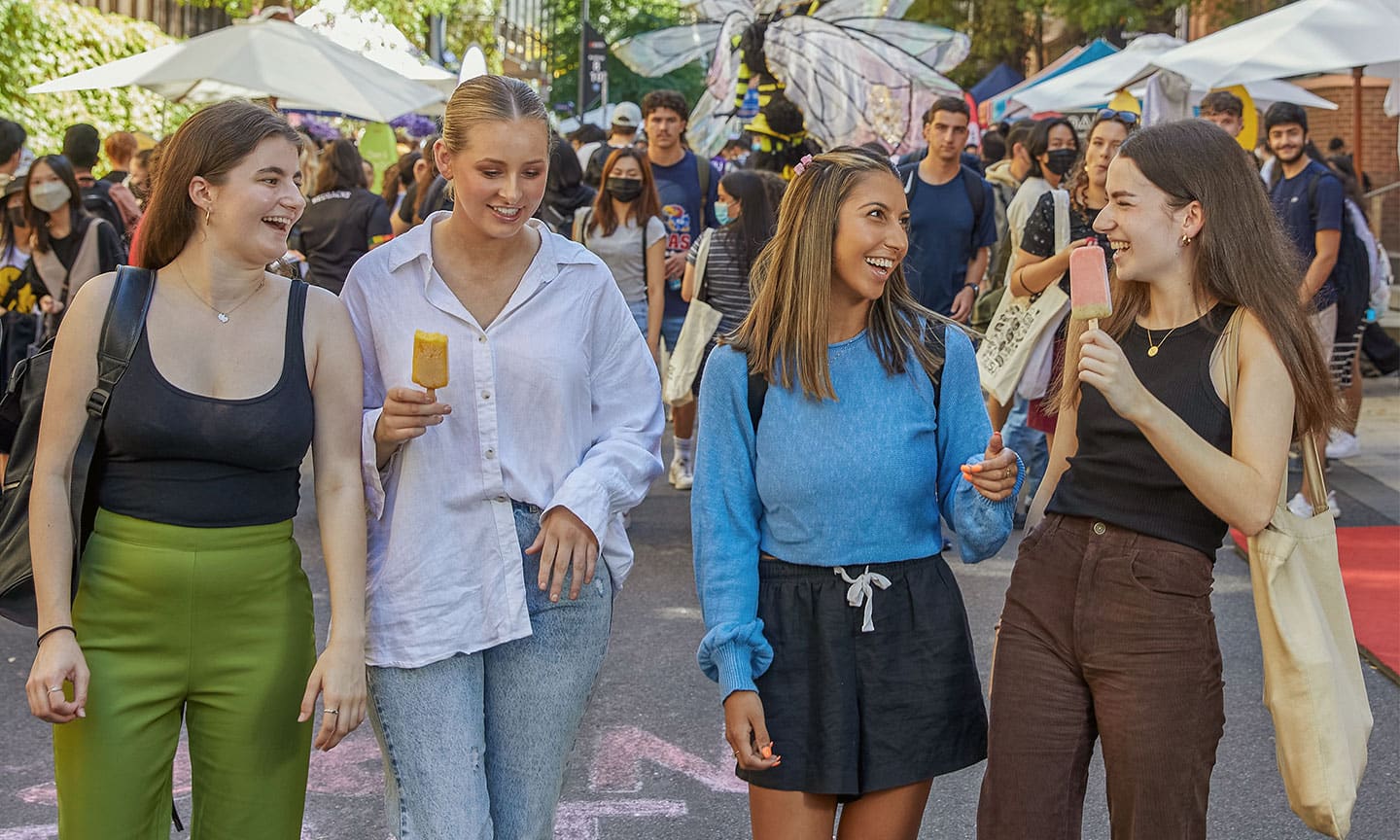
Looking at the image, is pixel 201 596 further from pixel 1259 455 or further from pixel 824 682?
pixel 1259 455

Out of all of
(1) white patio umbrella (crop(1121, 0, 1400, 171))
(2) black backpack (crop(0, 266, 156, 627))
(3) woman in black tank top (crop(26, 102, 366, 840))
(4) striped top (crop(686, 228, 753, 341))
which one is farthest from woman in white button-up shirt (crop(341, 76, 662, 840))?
(1) white patio umbrella (crop(1121, 0, 1400, 171))

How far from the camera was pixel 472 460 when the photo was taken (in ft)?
9.98

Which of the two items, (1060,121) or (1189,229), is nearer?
(1189,229)

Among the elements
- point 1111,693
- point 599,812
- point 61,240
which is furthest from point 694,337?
point 1111,693

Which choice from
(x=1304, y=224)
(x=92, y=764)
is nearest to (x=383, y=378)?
(x=92, y=764)

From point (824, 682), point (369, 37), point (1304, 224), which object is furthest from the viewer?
point (369, 37)

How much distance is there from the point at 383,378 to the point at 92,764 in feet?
2.94

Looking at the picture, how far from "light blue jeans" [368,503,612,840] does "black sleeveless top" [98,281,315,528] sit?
45 centimetres

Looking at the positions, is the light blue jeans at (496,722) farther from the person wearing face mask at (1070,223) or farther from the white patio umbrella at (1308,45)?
the white patio umbrella at (1308,45)

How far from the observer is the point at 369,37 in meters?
18.9

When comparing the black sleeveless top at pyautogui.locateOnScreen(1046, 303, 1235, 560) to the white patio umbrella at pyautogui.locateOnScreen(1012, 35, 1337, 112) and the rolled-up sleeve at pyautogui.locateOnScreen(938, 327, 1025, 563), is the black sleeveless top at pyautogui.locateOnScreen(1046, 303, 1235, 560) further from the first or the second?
the white patio umbrella at pyautogui.locateOnScreen(1012, 35, 1337, 112)

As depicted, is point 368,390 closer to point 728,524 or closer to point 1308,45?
point 728,524

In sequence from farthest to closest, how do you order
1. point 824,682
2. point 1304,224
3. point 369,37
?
1. point 369,37
2. point 1304,224
3. point 824,682

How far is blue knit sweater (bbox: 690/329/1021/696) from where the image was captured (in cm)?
307
